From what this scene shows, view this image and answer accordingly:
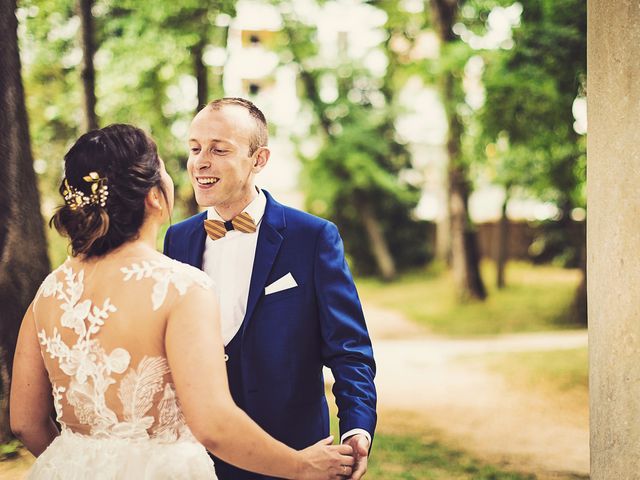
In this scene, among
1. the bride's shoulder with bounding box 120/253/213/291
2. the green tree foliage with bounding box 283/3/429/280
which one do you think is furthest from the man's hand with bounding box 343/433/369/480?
the green tree foliage with bounding box 283/3/429/280

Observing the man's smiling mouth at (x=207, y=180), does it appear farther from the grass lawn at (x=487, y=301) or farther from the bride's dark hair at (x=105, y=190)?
the grass lawn at (x=487, y=301)

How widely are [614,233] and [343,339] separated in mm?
1114

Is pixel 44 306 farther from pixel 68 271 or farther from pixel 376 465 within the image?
pixel 376 465

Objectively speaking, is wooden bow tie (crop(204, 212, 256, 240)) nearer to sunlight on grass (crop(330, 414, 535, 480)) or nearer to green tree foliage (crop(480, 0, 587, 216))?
sunlight on grass (crop(330, 414, 535, 480))

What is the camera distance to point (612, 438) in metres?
2.88

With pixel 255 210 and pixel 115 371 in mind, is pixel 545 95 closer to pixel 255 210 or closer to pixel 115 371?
pixel 255 210

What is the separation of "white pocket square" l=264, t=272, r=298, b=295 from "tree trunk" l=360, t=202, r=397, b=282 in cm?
2395

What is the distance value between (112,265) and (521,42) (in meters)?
10.7

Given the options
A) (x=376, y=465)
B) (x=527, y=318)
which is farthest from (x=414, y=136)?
(x=376, y=465)

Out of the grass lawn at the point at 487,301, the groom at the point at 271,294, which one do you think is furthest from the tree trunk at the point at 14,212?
the grass lawn at the point at 487,301

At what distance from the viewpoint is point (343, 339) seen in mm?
2639

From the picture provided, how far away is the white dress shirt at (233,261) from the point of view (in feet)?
9.07

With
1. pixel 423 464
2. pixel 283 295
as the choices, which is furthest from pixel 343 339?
pixel 423 464

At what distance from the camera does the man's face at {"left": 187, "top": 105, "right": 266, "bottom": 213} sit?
2.75 m
